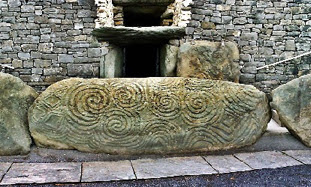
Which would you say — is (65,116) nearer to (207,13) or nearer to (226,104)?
(226,104)

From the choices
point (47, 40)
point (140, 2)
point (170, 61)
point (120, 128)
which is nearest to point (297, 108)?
point (120, 128)

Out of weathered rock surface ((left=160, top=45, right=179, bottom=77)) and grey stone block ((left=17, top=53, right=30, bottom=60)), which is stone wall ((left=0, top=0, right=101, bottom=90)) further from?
weathered rock surface ((left=160, top=45, right=179, bottom=77))

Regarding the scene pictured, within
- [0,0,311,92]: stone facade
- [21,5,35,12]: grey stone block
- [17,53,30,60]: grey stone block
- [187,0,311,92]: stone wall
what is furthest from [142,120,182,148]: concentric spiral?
[21,5,35,12]: grey stone block

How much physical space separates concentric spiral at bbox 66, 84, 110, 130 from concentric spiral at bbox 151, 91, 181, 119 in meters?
0.53

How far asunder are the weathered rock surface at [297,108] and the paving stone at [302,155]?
164 millimetres

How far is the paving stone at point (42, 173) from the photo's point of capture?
243 cm

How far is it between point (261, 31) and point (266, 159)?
4586mm

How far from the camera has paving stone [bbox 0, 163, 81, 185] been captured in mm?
2428

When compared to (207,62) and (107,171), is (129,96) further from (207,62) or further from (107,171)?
(207,62)

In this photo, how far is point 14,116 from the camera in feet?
9.93

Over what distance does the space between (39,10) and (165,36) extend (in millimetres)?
3344

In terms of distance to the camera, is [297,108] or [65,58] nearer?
[297,108]

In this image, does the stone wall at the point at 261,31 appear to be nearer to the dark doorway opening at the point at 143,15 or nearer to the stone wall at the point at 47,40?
the dark doorway opening at the point at 143,15

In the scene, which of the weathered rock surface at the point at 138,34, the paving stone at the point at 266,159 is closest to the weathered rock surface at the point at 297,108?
the paving stone at the point at 266,159
